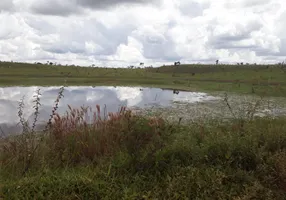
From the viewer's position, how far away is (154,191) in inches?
216

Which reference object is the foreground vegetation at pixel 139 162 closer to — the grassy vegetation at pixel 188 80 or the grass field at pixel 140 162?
the grass field at pixel 140 162

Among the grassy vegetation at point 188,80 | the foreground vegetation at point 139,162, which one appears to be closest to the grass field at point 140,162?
the foreground vegetation at point 139,162

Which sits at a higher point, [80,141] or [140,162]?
[80,141]

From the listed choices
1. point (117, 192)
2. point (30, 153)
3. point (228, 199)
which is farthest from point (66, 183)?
point (228, 199)

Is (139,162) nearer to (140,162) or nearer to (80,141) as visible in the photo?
(140,162)

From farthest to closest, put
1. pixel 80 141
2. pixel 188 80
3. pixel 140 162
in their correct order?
pixel 188 80 < pixel 80 141 < pixel 140 162

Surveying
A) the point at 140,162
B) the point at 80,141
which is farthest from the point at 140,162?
the point at 80,141

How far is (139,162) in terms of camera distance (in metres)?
6.02

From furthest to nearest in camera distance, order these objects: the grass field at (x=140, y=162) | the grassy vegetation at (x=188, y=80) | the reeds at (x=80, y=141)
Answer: the grassy vegetation at (x=188, y=80), the reeds at (x=80, y=141), the grass field at (x=140, y=162)

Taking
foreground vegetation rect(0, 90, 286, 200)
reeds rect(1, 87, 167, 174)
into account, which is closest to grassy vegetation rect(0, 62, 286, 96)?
foreground vegetation rect(0, 90, 286, 200)

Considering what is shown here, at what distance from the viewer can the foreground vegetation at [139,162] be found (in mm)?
5363

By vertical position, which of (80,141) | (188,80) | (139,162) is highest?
(188,80)

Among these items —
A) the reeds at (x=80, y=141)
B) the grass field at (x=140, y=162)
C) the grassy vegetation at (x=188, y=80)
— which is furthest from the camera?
the grassy vegetation at (x=188, y=80)

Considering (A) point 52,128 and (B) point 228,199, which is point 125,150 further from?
(B) point 228,199
